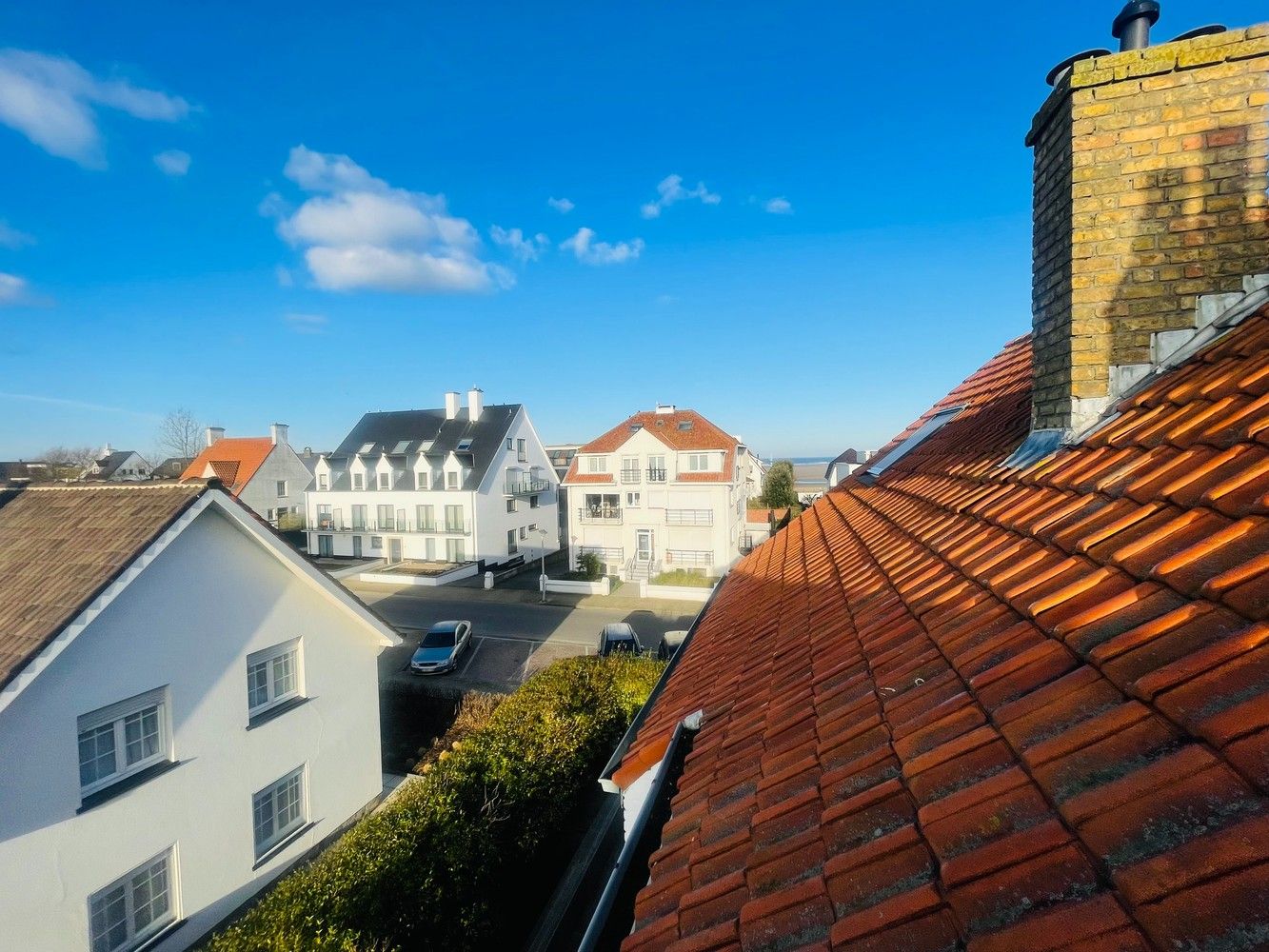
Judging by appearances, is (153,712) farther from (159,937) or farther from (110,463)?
(110,463)

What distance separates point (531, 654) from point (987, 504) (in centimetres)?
1740

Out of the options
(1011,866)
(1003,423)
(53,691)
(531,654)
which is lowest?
(531,654)

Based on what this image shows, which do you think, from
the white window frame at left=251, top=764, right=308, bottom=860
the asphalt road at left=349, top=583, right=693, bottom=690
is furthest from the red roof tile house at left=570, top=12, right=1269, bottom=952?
the asphalt road at left=349, top=583, right=693, bottom=690

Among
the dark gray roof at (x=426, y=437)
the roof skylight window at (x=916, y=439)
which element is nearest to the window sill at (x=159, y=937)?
the roof skylight window at (x=916, y=439)

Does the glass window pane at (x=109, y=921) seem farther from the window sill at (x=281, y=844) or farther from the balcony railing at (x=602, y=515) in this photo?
the balcony railing at (x=602, y=515)

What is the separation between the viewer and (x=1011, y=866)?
134cm

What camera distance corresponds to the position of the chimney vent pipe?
3.64 m

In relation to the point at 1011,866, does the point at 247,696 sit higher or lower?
lower

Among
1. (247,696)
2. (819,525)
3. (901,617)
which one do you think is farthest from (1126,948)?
(247,696)

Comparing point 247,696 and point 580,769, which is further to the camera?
point 580,769

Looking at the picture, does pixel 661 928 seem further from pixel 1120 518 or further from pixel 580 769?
pixel 580 769

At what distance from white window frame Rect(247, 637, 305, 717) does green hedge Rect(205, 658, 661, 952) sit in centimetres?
264

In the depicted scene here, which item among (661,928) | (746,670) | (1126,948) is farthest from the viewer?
(746,670)

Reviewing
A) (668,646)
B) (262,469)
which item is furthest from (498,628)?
(262,469)
